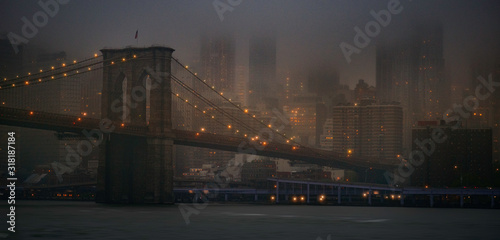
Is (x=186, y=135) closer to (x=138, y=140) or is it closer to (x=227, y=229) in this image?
(x=138, y=140)

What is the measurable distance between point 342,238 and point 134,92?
58.2 metres

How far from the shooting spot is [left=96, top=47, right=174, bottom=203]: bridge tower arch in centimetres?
10481

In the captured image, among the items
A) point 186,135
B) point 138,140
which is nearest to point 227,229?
point 138,140

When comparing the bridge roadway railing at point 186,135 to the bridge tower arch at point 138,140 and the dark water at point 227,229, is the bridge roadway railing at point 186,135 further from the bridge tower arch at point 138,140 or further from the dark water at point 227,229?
the dark water at point 227,229

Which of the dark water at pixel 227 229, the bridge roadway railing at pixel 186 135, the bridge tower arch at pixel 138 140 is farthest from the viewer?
the bridge tower arch at pixel 138 140

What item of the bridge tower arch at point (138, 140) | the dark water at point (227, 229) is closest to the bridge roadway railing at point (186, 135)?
the bridge tower arch at point (138, 140)

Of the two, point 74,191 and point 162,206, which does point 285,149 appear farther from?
point 74,191

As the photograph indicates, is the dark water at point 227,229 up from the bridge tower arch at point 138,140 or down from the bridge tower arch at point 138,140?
down

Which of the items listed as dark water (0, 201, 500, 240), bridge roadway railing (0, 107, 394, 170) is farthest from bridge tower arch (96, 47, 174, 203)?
dark water (0, 201, 500, 240)

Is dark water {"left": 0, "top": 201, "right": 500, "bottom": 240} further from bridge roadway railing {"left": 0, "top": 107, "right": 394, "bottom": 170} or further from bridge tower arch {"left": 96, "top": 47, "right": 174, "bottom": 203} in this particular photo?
bridge tower arch {"left": 96, "top": 47, "right": 174, "bottom": 203}

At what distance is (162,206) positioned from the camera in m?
102

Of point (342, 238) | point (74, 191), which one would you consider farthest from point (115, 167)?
point (74, 191)

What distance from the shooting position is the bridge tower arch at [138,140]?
344 feet

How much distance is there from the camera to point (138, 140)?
10619cm
